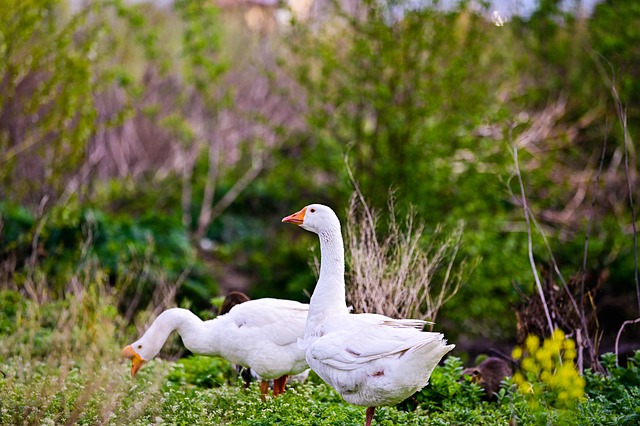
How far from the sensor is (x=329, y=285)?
17.9 ft

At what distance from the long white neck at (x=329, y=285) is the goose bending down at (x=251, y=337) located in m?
0.35

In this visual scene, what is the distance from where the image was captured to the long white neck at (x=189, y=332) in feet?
19.0

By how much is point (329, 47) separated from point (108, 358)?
6027 mm

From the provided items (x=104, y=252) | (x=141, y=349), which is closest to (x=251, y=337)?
(x=141, y=349)

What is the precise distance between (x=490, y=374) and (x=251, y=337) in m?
2.01

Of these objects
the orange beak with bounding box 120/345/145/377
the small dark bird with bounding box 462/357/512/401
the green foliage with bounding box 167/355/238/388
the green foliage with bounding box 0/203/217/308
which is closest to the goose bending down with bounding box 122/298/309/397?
the orange beak with bounding box 120/345/145/377

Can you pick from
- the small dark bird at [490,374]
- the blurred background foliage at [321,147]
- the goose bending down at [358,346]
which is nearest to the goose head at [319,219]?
the goose bending down at [358,346]

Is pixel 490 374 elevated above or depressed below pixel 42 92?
below

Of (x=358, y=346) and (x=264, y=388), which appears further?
(x=264, y=388)

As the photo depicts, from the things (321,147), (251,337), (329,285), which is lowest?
(251,337)

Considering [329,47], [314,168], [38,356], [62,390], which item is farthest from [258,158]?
[62,390]

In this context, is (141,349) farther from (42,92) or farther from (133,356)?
(42,92)

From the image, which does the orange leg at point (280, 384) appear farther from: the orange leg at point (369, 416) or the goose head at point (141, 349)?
the orange leg at point (369, 416)

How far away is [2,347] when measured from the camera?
6836mm
